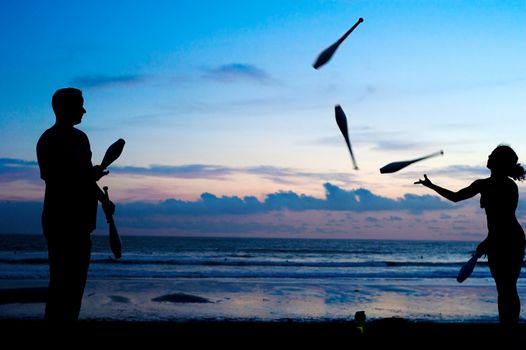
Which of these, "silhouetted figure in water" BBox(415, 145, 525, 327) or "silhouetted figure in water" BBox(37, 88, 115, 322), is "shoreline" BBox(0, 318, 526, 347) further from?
"silhouetted figure in water" BBox(37, 88, 115, 322)

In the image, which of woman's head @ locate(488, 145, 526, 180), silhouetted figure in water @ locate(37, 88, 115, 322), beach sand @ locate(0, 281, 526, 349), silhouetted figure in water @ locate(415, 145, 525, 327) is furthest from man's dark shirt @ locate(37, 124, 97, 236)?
woman's head @ locate(488, 145, 526, 180)

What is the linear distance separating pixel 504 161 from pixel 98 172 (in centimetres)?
320

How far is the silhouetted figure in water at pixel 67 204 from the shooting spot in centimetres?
352

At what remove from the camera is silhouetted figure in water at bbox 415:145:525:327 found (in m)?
4.62

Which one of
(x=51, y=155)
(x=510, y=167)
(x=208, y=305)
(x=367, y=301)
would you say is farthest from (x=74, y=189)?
(x=367, y=301)

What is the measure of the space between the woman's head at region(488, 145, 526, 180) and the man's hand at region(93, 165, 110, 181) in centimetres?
306

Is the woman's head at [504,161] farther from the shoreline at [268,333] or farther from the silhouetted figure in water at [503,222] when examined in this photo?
the shoreline at [268,333]

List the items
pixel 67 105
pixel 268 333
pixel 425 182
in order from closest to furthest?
pixel 67 105, pixel 425 182, pixel 268 333

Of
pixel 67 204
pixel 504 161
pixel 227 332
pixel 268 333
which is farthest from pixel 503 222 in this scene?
pixel 67 204

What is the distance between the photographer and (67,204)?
3.57 m

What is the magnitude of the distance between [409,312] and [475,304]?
1.96 metres

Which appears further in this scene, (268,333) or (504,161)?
(268,333)

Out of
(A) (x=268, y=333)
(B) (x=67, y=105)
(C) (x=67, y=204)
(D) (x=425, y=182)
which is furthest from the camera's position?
(A) (x=268, y=333)

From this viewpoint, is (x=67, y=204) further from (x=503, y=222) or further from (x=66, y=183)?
(x=503, y=222)
